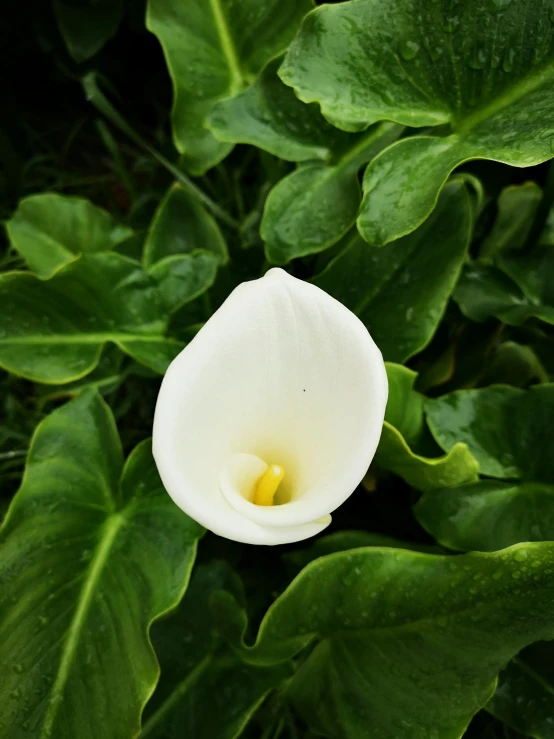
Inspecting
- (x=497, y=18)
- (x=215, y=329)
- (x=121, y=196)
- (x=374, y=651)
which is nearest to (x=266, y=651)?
(x=374, y=651)

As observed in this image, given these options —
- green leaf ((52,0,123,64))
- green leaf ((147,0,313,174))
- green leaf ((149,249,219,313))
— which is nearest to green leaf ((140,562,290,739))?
green leaf ((149,249,219,313))

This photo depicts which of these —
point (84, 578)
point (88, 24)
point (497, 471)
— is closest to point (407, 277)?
point (497, 471)

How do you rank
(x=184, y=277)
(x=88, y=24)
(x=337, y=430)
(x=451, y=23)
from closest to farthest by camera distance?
(x=337, y=430) < (x=451, y=23) < (x=184, y=277) < (x=88, y=24)

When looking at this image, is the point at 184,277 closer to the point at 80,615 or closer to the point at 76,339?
the point at 76,339

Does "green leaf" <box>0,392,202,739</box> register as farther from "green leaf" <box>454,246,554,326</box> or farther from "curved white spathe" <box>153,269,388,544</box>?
"green leaf" <box>454,246,554,326</box>

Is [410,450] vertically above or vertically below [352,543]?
above

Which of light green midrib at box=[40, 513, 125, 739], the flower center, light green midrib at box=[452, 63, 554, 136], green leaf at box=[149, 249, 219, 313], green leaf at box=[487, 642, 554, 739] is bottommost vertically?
green leaf at box=[487, 642, 554, 739]

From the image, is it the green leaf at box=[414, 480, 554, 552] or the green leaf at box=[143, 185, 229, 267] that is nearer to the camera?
the green leaf at box=[414, 480, 554, 552]
